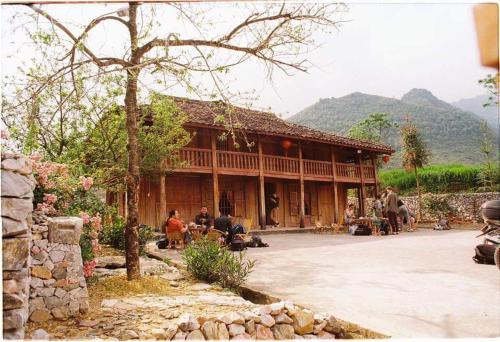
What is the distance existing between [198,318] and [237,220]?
12.0 metres

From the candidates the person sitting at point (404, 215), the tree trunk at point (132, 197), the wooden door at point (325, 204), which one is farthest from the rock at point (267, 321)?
the wooden door at point (325, 204)

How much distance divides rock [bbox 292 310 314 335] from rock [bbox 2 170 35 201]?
2588mm

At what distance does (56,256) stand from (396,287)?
4.00m

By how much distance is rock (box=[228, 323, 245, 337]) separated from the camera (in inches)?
130

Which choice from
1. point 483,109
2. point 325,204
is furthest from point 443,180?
point 325,204

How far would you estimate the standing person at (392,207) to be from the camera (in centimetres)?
1327

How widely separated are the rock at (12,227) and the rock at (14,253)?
49mm

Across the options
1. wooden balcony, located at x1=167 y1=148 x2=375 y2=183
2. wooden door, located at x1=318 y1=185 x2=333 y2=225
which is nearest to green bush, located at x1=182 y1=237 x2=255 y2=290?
wooden balcony, located at x1=167 y1=148 x2=375 y2=183

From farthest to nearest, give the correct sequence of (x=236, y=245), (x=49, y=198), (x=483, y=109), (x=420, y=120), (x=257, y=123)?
(x=420, y=120)
(x=483, y=109)
(x=257, y=123)
(x=236, y=245)
(x=49, y=198)

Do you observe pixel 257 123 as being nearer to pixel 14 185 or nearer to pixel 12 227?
pixel 14 185

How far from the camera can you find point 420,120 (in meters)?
48.8

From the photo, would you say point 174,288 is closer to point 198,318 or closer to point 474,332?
point 198,318

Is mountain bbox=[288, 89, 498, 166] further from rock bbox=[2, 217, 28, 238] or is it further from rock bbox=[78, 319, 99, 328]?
rock bbox=[2, 217, 28, 238]

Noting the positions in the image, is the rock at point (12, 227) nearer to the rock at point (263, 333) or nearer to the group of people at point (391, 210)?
the rock at point (263, 333)
